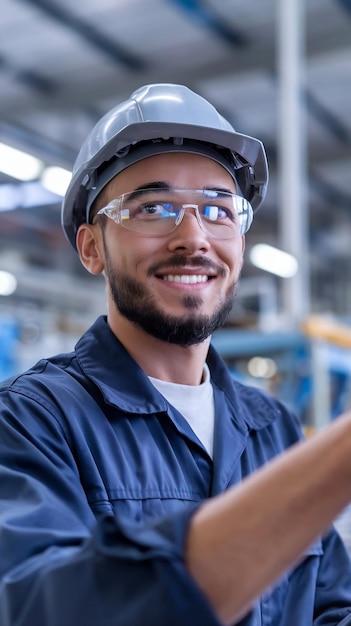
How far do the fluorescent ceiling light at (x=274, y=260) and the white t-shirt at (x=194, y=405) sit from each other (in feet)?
15.3

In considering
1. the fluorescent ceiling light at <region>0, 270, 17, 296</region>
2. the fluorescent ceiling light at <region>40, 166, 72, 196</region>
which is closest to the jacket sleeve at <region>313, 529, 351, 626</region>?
the fluorescent ceiling light at <region>40, 166, 72, 196</region>

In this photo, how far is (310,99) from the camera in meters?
11.0

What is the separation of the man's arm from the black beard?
0.71 m

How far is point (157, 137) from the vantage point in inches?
63.0

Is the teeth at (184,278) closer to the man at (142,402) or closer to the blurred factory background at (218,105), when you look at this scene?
the man at (142,402)

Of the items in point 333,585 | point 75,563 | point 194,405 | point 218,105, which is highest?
point 218,105

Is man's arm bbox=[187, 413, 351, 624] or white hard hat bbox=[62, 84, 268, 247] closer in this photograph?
man's arm bbox=[187, 413, 351, 624]

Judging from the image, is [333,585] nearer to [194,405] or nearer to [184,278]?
[194,405]

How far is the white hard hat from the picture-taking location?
1.60 meters

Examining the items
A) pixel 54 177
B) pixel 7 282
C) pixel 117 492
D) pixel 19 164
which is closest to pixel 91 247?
pixel 117 492

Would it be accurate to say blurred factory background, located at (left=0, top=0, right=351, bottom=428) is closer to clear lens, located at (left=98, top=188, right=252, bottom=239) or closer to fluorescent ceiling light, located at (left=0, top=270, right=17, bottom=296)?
fluorescent ceiling light, located at (left=0, top=270, right=17, bottom=296)

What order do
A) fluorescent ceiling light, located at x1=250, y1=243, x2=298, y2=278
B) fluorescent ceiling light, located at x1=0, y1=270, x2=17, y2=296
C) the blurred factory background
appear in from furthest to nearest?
fluorescent ceiling light, located at x1=0, y1=270, x2=17, y2=296 < fluorescent ceiling light, located at x1=250, y1=243, x2=298, y2=278 < the blurred factory background

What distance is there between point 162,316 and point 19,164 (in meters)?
4.00

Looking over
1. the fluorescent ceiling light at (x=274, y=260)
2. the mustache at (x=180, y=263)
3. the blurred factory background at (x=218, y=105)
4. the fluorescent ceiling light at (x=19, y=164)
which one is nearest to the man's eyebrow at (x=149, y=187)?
the mustache at (x=180, y=263)
